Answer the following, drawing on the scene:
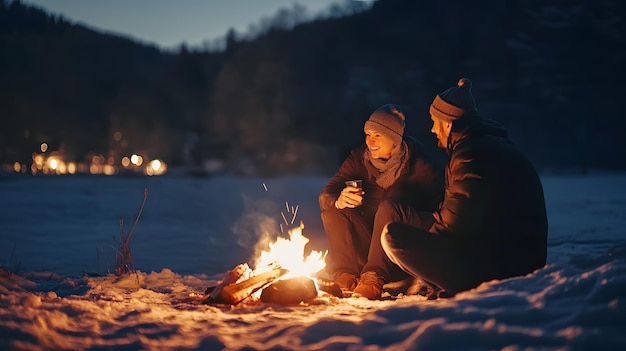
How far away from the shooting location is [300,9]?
68.9 m

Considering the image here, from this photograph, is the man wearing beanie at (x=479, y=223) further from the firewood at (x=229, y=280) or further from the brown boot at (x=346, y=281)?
the firewood at (x=229, y=280)

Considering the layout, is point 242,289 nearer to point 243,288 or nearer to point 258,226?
point 243,288

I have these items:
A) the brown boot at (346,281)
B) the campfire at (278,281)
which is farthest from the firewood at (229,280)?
the brown boot at (346,281)

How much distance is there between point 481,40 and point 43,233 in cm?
3584

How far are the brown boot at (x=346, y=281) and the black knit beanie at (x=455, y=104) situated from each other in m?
1.51

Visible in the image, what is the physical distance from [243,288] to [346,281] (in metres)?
0.99

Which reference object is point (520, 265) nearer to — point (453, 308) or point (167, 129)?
point (453, 308)

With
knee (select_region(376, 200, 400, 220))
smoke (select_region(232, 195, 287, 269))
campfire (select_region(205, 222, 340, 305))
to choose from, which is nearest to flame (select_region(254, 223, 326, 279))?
campfire (select_region(205, 222, 340, 305))

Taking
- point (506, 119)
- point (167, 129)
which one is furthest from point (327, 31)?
point (506, 119)

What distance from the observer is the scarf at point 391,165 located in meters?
4.51

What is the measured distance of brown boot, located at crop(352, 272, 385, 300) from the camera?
161 inches

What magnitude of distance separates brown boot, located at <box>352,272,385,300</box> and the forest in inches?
890

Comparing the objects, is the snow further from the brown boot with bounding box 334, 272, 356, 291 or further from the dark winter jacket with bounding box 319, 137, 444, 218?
the dark winter jacket with bounding box 319, 137, 444, 218

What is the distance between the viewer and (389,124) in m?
4.45
